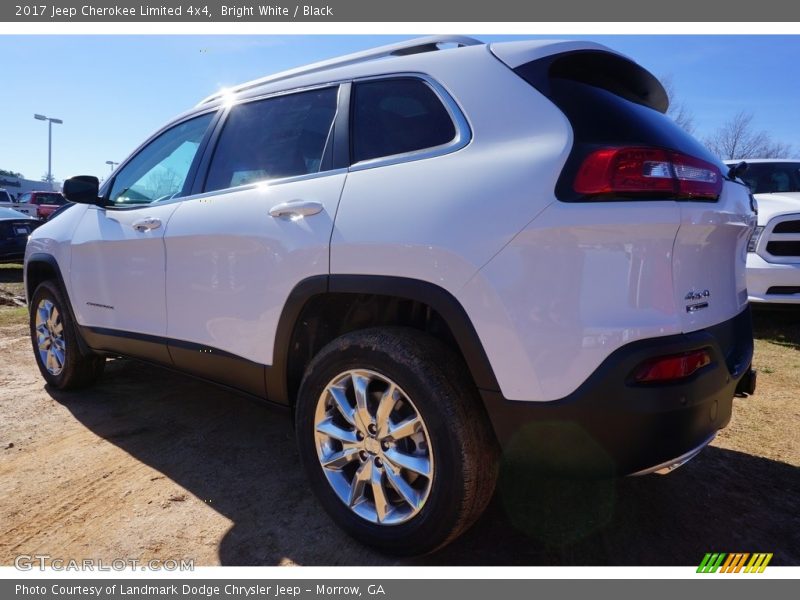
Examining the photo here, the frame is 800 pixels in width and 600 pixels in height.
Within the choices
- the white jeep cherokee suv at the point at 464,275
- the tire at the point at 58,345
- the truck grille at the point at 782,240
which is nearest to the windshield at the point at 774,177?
the truck grille at the point at 782,240

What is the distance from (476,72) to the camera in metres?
2.03

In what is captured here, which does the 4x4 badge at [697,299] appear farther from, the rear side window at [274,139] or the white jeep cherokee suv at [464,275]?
the rear side window at [274,139]

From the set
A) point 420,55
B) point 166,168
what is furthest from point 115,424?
point 420,55

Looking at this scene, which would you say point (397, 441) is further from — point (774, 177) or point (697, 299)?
point (774, 177)

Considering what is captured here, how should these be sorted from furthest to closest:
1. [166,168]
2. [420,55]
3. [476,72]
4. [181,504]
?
[166,168] < [181,504] < [420,55] < [476,72]

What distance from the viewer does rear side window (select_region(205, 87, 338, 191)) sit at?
2.48 metres

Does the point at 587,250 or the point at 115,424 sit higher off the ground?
the point at 587,250

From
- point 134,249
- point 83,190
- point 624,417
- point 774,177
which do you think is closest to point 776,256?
point 774,177

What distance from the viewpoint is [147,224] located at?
3074mm

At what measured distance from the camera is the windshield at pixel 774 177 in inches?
268

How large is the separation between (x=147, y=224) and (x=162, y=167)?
1.82ft

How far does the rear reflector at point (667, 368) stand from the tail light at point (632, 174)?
51cm

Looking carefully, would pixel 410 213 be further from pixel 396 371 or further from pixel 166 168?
pixel 166 168
